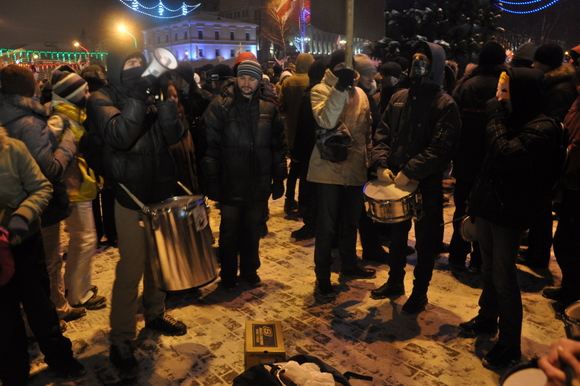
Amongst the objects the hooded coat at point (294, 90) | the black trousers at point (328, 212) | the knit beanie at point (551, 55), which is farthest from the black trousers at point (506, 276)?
the hooded coat at point (294, 90)

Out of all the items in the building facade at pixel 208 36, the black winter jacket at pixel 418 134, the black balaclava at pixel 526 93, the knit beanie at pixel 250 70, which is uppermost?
the building facade at pixel 208 36

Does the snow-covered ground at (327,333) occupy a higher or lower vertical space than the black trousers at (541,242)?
lower

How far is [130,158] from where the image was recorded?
3486 mm

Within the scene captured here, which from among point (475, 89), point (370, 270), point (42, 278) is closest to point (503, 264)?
point (370, 270)

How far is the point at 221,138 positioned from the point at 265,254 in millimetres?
2049

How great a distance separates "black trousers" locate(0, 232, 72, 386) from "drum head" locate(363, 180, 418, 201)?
2898 millimetres

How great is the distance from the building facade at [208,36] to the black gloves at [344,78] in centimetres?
8352

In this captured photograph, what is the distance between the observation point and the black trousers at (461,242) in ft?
18.5

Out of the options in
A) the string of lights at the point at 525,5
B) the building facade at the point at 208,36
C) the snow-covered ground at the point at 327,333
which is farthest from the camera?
the building facade at the point at 208,36

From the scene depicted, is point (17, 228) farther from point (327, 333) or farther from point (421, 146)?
point (421, 146)

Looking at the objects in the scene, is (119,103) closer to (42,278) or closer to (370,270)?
(42,278)

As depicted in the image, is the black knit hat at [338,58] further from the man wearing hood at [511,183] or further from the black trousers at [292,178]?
the black trousers at [292,178]

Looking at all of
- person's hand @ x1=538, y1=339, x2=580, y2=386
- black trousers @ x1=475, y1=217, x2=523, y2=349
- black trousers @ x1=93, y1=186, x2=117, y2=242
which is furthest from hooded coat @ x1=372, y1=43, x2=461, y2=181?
black trousers @ x1=93, y1=186, x2=117, y2=242

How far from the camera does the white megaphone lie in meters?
3.22
